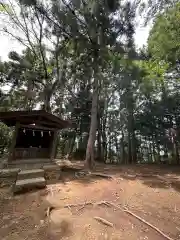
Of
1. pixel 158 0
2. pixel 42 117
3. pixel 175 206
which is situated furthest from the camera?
pixel 42 117

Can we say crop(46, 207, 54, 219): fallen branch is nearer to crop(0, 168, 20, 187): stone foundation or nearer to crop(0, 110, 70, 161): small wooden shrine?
crop(0, 168, 20, 187): stone foundation

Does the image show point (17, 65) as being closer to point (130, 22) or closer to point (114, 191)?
point (130, 22)

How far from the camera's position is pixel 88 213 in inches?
132

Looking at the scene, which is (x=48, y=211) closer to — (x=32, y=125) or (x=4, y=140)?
(x=32, y=125)

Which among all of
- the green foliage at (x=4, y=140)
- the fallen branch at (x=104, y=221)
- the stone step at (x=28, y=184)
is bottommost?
the fallen branch at (x=104, y=221)

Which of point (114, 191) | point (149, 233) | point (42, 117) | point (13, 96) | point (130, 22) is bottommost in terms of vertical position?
point (149, 233)

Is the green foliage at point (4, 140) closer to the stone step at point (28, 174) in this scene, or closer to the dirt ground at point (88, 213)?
the stone step at point (28, 174)

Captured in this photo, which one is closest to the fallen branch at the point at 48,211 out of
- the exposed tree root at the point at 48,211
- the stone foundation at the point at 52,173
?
the exposed tree root at the point at 48,211

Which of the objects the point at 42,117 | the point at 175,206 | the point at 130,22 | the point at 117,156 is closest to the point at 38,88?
the point at 42,117

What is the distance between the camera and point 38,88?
1638 cm

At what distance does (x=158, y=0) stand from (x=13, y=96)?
51.8 ft

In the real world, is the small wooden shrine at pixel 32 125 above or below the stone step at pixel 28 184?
above

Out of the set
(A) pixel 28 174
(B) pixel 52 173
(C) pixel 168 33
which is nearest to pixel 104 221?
(A) pixel 28 174

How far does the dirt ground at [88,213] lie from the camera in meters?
2.69
